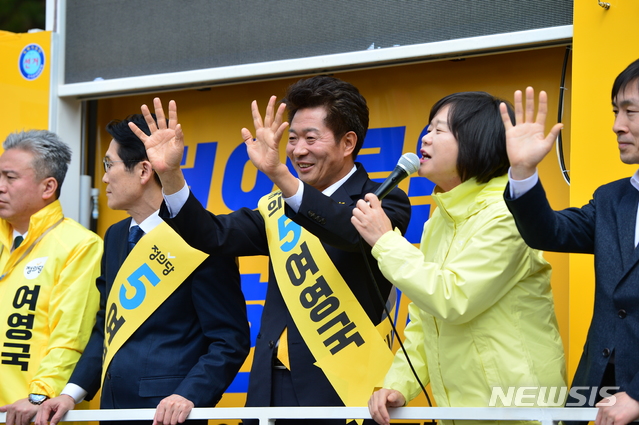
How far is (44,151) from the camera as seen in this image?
13.1 ft

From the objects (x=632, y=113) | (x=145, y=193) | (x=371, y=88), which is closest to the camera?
(x=632, y=113)

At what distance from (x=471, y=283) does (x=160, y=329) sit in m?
1.37

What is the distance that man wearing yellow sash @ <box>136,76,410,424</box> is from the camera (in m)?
2.68

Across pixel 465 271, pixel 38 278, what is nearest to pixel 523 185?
pixel 465 271

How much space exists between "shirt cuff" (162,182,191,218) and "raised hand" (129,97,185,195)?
0.5 inches

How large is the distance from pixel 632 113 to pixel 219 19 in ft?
8.03

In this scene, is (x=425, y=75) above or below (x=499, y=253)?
above

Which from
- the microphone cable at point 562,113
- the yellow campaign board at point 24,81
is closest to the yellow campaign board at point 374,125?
the microphone cable at point 562,113

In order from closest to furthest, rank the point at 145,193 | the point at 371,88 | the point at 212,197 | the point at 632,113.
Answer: the point at 632,113
the point at 145,193
the point at 371,88
the point at 212,197

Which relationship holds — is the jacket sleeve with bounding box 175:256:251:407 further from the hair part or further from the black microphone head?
the hair part

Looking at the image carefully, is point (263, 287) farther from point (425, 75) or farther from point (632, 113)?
point (632, 113)

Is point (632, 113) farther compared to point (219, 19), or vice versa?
point (219, 19)

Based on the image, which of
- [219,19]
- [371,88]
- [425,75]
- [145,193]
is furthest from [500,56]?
[145,193]

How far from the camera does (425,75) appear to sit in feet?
12.8
